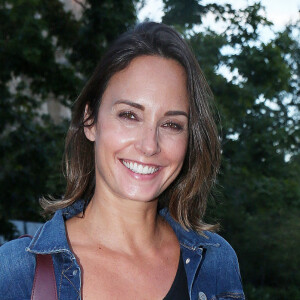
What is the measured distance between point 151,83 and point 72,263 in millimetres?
825

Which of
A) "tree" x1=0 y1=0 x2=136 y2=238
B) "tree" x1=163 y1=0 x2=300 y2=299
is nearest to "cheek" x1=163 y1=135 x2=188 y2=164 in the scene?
"tree" x1=163 y1=0 x2=300 y2=299

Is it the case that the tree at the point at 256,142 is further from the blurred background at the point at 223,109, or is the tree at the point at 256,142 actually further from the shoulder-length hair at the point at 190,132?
the shoulder-length hair at the point at 190,132

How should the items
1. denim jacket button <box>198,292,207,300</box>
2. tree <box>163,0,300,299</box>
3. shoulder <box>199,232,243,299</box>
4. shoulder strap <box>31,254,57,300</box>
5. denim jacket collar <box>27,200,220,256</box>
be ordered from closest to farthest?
shoulder strap <box>31,254,57,300</box> < denim jacket collar <box>27,200,220,256</box> < denim jacket button <box>198,292,207,300</box> < shoulder <box>199,232,243,299</box> < tree <box>163,0,300,299</box>

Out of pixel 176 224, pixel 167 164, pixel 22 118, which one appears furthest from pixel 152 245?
pixel 22 118

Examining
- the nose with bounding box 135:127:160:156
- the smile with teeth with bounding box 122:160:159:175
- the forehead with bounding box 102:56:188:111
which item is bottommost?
the smile with teeth with bounding box 122:160:159:175

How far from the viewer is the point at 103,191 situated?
2369 mm

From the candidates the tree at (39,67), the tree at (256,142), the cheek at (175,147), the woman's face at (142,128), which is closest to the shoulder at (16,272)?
the woman's face at (142,128)

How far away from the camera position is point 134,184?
2.26 metres

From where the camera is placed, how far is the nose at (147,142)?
2189 mm

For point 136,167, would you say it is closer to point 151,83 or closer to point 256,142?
point 151,83

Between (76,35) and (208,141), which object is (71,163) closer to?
(208,141)

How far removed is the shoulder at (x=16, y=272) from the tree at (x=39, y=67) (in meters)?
4.36

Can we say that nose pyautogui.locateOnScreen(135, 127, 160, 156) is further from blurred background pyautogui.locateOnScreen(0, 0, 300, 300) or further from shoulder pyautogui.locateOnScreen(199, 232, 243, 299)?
blurred background pyautogui.locateOnScreen(0, 0, 300, 300)

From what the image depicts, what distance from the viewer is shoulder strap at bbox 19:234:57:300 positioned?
6.09ft
